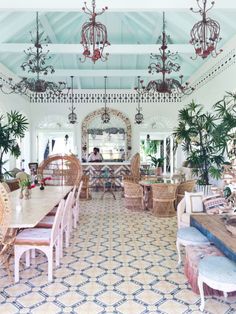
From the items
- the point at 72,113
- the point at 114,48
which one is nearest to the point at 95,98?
the point at 72,113

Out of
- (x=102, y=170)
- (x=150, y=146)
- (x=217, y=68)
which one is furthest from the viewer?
(x=150, y=146)

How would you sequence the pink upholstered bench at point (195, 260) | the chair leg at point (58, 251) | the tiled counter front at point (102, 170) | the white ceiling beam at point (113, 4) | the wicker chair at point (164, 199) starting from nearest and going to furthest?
the pink upholstered bench at point (195, 260), the chair leg at point (58, 251), the white ceiling beam at point (113, 4), the wicker chair at point (164, 199), the tiled counter front at point (102, 170)

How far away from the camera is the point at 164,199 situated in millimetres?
7309

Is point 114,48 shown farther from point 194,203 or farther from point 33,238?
point 33,238

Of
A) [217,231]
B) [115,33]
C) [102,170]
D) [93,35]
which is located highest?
[115,33]

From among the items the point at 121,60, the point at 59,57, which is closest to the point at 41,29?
the point at 59,57

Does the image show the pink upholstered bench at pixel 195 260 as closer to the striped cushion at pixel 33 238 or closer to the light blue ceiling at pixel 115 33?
the striped cushion at pixel 33 238

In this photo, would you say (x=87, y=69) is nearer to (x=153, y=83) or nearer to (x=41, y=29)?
(x=41, y=29)

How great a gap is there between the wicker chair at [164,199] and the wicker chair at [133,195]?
76cm

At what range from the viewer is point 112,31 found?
9445 mm

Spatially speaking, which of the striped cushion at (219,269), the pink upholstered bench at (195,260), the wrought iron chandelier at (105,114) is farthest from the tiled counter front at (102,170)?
the striped cushion at (219,269)

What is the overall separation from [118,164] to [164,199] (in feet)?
14.2

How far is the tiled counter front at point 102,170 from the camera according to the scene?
11.3m

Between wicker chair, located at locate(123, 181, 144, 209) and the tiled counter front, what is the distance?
3043 millimetres
